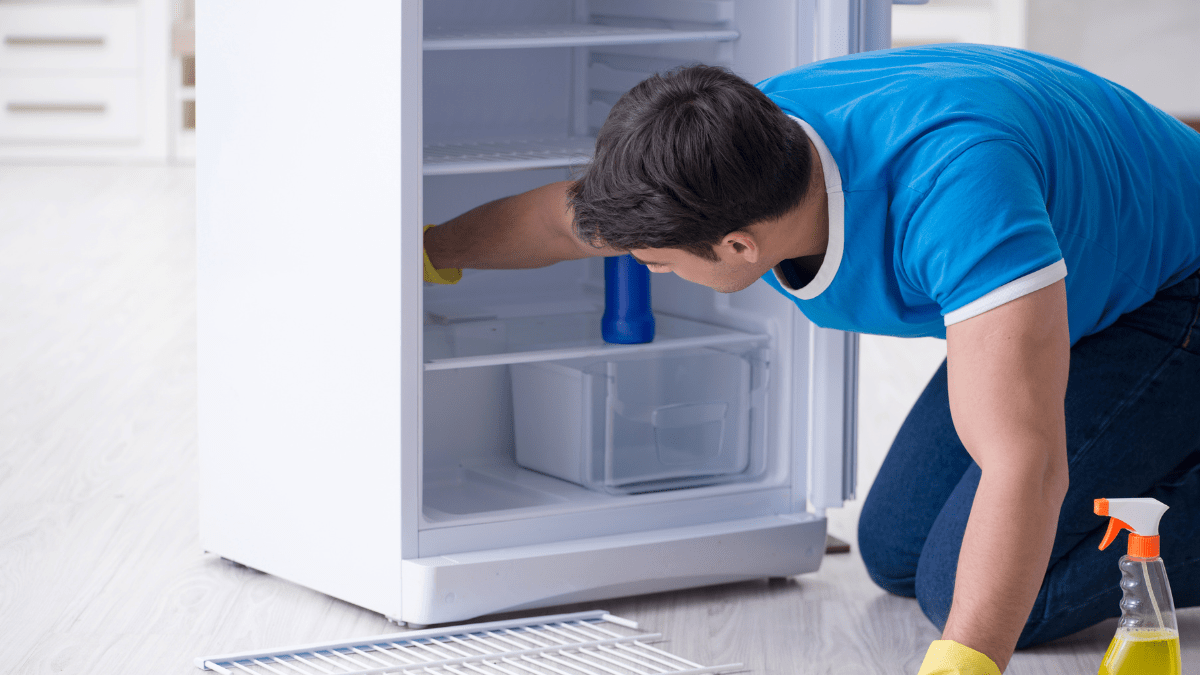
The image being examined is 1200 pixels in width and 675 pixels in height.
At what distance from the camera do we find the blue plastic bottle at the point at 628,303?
191cm

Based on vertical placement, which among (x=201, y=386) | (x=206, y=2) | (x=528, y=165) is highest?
(x=206, y=2)

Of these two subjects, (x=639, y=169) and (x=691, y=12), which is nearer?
(x=639, y=169)

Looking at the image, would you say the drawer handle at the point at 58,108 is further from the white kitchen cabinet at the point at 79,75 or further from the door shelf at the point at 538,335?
the door shelf at the point at 538,335

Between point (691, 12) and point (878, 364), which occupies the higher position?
point (691, 12)

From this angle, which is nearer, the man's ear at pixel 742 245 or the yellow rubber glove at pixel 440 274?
the man's ear at pixel 742 245

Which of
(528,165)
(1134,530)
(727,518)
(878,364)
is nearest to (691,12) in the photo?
(528,165)

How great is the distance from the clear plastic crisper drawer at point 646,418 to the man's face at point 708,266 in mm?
590

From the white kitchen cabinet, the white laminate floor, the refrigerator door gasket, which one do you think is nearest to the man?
the white laminate floor

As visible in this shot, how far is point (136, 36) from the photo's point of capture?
6.43 m

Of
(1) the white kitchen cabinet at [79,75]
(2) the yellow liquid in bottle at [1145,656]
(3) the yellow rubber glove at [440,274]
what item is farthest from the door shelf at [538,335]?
(1) the white kitchen cabinet at [79,75]

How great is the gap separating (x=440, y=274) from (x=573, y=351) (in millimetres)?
196

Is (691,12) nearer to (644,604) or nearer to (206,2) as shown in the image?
(206,2)

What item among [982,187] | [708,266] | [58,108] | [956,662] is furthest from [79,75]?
[956,662]

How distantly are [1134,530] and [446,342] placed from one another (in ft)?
3.56
